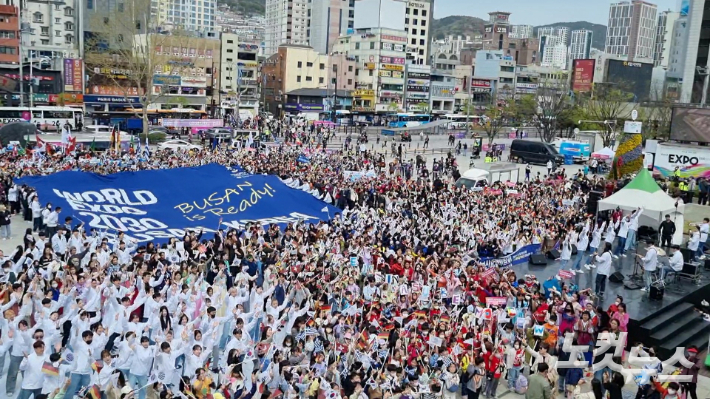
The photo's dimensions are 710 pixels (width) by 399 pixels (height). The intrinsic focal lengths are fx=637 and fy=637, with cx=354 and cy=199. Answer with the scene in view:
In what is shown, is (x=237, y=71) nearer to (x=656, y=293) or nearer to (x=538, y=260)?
(x=538, y=260)

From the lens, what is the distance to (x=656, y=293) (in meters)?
14.2

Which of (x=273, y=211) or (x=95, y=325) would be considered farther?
(x=273, y=211)

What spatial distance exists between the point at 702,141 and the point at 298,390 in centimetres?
2482

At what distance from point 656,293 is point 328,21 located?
109 m

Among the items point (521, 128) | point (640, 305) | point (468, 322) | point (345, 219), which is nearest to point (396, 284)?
point (468, 322)

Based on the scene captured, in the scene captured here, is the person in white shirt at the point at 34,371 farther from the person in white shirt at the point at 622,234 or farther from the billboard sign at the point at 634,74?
the billboard sign at the point at 634,74

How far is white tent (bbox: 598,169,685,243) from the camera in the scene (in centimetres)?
1895

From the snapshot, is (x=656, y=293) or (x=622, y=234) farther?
(x=622, y=234)

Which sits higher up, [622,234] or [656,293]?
[622,234]

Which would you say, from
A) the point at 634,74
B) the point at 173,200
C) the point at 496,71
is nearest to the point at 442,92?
the point at 496,71

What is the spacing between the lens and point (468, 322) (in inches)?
441

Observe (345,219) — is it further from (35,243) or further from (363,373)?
(363,373)

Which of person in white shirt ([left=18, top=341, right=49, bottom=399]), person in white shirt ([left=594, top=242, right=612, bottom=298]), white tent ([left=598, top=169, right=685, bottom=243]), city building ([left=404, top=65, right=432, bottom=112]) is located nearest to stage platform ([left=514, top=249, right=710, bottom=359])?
person in white shirt ([left=594, top=242, right=612, bottom=298])

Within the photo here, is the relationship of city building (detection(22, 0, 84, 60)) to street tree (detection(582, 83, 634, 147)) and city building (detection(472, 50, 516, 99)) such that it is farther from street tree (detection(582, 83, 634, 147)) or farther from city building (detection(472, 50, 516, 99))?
city building (detection(472, 50, 516, 99))
